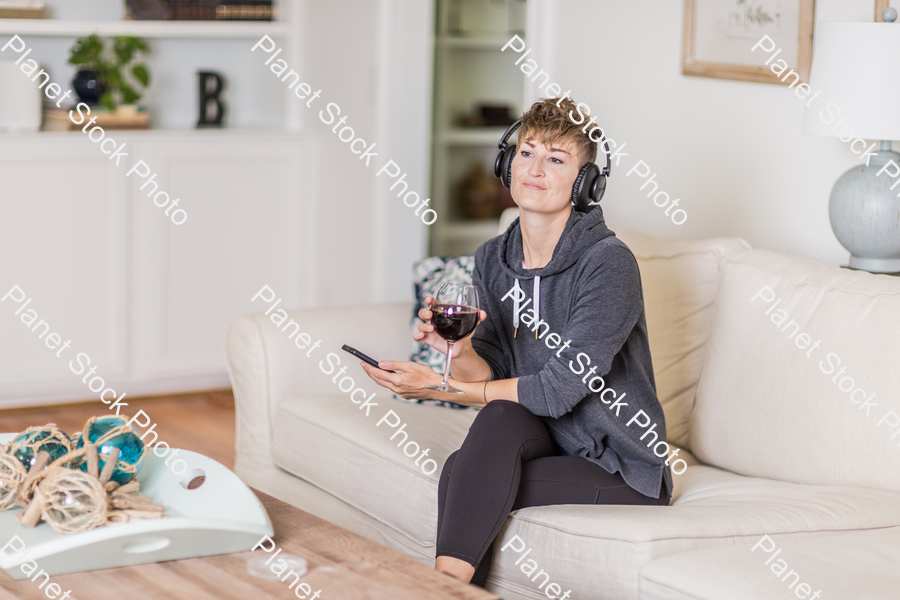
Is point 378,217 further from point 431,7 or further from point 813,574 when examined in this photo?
point 813,574

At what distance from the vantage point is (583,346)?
182cm

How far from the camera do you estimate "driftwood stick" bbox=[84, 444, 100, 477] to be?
150 cm

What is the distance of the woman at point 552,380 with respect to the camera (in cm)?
179

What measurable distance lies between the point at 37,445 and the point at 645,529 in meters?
0.95

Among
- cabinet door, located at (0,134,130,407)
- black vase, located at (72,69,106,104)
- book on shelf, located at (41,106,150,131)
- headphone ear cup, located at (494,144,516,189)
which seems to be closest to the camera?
headphone ear cup, located at (494,144,516,189)

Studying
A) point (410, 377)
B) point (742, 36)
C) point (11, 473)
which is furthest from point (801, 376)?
point (11, 473)

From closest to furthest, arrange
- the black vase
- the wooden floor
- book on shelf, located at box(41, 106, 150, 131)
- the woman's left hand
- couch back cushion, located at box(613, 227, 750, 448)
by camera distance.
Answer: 1. the woman's left hand
2. couch back cushion, located at box(613, 227, 750, 448)
3. the wooden floor
4. book on shelf, located at box(41, 106, 150, 131)
5. the black vase

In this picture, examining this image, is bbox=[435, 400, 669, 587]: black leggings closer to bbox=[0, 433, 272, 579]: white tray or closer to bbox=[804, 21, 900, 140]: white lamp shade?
bbox=[0, 433, 272, 579]: white tray

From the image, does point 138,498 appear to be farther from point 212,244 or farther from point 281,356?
point 212,244

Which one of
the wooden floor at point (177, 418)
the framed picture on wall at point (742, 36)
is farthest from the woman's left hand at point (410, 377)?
the wooden floor at point (177, 418)

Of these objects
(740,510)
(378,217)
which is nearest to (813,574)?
(740,510)

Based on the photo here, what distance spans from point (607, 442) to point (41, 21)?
2729 mm

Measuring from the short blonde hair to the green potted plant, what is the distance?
2.27 meters

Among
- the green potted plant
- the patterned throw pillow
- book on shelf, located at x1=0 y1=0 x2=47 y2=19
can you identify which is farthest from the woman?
book on shelf, located at x1=0 y1=0 x2=47 y2=19
